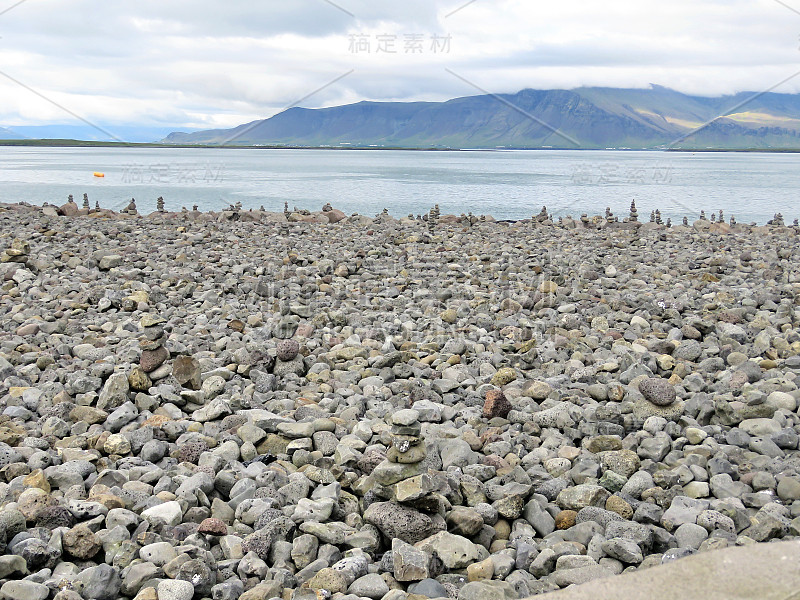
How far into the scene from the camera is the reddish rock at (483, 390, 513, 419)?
5.64 m

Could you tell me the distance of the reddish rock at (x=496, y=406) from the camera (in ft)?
18.5

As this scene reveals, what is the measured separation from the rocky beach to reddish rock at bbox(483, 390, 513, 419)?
20mm

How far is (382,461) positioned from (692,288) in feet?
25.3

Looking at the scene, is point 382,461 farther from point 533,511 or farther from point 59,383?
point 59,383

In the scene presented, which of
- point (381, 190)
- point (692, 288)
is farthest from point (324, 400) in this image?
point (381, 190)

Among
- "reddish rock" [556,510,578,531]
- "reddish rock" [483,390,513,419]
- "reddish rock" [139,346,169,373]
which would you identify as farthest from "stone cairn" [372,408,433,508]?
"reddish rock" [139,346,169,373]

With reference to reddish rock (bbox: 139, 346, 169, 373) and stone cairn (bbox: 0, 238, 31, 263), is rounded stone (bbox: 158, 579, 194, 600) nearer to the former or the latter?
reddish rock (bbox: 139, 346, 169, 373)

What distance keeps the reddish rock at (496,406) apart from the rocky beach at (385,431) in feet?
0.06

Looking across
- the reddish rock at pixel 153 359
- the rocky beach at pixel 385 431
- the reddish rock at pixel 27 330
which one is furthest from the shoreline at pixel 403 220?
→ the reddish rock at pixel 153 359

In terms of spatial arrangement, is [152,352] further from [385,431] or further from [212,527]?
[212,527]

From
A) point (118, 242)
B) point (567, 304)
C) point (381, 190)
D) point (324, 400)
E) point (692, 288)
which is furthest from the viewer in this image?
point (381, 190)

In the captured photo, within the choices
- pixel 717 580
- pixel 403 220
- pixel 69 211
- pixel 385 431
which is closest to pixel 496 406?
pixel 385 431

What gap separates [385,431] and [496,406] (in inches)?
40.3

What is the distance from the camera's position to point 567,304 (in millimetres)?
9375
